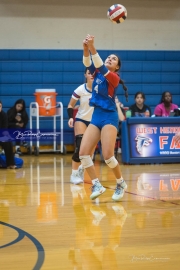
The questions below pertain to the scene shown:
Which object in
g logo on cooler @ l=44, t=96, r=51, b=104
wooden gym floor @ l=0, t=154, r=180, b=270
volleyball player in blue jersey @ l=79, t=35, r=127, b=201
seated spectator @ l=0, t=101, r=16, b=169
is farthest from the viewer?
g logo on cooler @ l=44, t=96, r=51, b=104

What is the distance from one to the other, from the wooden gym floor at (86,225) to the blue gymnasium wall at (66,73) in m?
5.49

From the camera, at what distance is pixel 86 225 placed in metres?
4.86

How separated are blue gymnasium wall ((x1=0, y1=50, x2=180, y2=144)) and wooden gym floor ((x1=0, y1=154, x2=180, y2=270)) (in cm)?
549

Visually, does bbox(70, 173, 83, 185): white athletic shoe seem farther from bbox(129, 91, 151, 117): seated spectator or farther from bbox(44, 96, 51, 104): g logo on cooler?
bbox(44, 96, 51, 104): g logo on cooler

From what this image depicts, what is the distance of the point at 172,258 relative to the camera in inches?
147

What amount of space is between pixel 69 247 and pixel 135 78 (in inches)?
408

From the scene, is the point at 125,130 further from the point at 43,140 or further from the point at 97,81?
the point at 97,81

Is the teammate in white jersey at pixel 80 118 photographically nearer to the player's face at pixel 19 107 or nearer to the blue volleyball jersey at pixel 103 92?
the blue volleyball jersey at pixel 103 92

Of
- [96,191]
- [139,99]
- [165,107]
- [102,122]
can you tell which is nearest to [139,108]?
[139,99]

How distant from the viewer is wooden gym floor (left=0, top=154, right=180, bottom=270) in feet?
12.1

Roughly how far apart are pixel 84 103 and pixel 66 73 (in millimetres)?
5888

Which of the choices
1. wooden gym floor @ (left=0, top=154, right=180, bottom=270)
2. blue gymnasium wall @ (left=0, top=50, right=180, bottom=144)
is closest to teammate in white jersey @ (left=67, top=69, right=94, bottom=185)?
wooden gym floor @ (left=0, top=154, right=180, bottom=270)

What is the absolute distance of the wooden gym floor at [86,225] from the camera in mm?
3680

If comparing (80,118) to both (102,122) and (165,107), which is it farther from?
(165,107)
